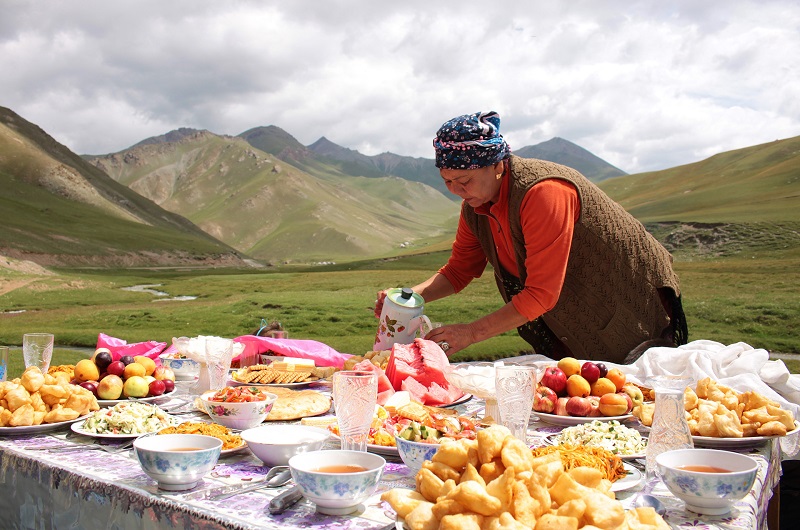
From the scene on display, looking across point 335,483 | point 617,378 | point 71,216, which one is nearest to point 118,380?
point 335,483

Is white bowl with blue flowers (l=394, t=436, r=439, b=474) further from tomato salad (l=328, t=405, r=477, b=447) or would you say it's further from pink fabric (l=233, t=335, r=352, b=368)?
pink fabric (l=233, t=335, r=352, b=368)

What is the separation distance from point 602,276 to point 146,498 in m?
3.52

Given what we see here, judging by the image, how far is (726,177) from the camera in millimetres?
116875

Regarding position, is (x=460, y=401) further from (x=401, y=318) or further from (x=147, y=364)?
(x=147, y=364)

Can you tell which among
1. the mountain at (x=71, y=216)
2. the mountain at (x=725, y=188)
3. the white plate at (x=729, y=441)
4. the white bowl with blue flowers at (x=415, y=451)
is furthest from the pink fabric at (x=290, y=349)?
the mountain at (x=71, y=216)

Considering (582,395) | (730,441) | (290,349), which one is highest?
(290,349)

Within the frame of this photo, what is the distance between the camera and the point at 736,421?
9.90 ft

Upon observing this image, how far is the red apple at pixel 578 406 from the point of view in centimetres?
339

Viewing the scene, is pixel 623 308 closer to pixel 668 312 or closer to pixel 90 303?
pixel 668 312

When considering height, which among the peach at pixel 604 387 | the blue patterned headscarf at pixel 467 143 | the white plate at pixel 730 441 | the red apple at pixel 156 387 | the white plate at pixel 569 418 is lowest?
the white plate at pixel 730 441

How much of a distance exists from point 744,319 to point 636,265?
70.5ft

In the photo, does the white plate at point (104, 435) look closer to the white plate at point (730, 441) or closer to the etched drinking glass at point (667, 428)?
the etched drinking glass at point (667, 428)

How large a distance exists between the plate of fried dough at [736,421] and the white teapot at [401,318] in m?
1.69

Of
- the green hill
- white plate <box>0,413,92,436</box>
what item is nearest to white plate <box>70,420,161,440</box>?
white plate <box>0,413,92,436</box>
